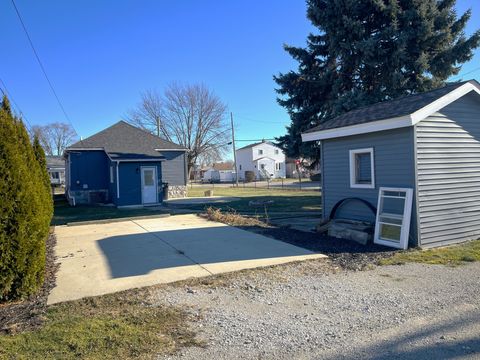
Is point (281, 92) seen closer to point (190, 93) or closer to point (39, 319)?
point (39, 319)

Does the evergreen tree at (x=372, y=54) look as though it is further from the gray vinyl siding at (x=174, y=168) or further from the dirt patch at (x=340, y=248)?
the gray vinyl siding at (x=174, y=168)

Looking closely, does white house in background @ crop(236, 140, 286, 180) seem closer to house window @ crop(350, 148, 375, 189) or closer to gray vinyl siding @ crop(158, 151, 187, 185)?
gray vinyl siding @ crop(158, 151, 187, 185)

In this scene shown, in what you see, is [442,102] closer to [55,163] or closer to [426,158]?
[426,158]

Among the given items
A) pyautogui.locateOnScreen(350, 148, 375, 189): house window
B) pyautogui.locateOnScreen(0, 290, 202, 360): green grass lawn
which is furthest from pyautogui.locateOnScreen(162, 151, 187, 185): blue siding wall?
pyautogui.locateOnScreen(0, 290, 202, 360): green grass lawn

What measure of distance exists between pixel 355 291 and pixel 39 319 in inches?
155

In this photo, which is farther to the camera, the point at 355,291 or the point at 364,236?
the point at 364,236

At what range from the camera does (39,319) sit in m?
4.17

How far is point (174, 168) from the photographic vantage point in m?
25.1

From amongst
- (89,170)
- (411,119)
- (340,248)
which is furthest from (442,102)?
(89,170)

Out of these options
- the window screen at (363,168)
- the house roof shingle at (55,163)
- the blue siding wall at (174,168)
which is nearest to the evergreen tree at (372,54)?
the window screen at (363,168)

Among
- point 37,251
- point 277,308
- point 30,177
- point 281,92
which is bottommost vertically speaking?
point 277,308

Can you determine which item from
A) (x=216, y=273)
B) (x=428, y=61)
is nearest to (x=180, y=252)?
(x=216, y=273)

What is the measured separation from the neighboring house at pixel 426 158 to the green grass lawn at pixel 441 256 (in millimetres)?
372

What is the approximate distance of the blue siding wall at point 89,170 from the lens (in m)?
21.3
